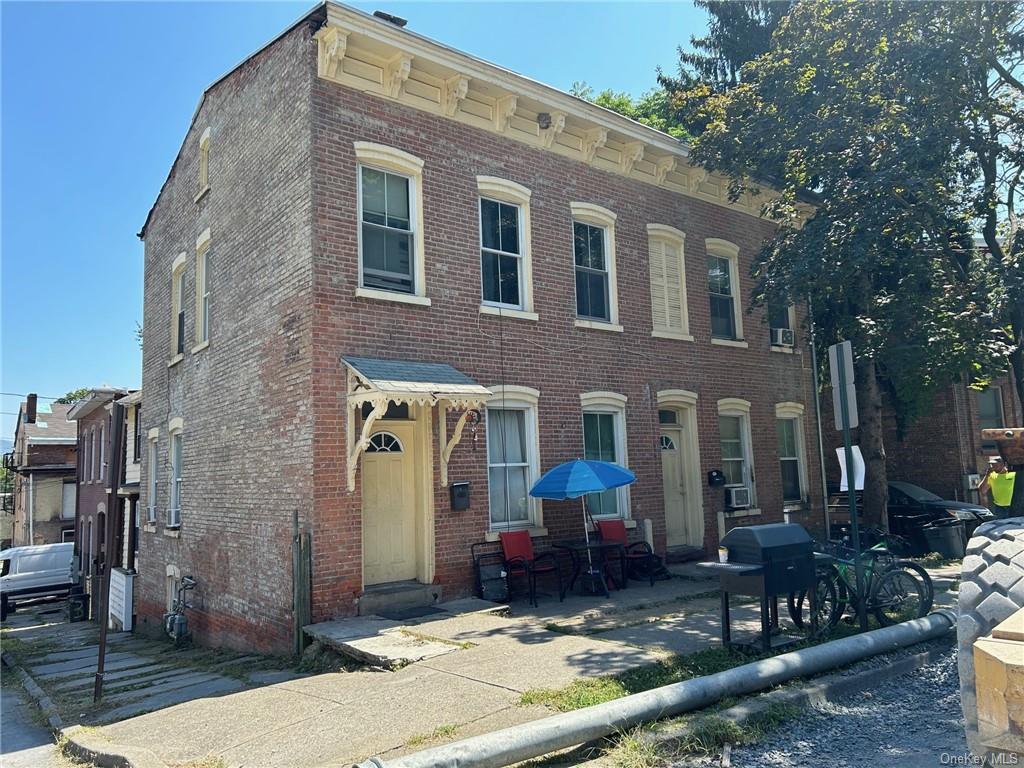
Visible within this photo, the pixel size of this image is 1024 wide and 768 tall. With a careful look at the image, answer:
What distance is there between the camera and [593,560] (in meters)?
11.7

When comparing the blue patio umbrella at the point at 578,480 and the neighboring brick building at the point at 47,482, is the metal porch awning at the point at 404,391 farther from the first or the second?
the neighboring brick building at the point at 47,482

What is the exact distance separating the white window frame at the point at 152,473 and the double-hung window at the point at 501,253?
29.5 ft

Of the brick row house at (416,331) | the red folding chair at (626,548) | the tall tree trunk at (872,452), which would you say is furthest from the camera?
the tall tree trunk at (872,452)

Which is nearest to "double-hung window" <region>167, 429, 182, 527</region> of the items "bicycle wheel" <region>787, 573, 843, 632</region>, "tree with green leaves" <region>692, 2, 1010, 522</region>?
"bicycle wheel" <region>787, 573, 843, 632</region>

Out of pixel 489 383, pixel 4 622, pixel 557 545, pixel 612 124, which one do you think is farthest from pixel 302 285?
pixel 4 622

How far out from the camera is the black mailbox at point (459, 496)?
1087 cm

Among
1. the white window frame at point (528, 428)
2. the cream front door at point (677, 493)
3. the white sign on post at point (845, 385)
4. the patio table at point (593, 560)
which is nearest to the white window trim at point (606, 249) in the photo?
the white window frame at point (528, 428)

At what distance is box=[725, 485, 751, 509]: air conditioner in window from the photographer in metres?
15.2

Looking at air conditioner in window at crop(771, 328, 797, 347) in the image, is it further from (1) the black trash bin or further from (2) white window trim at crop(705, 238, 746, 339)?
(1) the black trash bin

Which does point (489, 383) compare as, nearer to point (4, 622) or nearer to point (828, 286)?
point (828, 286)

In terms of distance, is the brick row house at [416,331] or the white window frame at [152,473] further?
the white window frame at [152,473]

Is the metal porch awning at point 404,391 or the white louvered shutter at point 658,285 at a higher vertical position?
the white louvered shutter at point 658,285

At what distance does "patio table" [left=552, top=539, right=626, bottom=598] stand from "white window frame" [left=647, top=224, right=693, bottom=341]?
4.60 metres

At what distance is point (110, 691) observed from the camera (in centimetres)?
938
